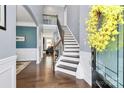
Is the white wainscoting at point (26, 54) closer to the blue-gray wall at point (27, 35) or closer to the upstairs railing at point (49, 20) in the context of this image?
the blue-gray wall at point (27, 35)

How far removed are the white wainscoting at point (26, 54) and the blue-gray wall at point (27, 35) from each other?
26 centimetres

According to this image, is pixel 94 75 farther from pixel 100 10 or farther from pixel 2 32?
pixel 2 32

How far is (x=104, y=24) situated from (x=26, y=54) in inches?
292

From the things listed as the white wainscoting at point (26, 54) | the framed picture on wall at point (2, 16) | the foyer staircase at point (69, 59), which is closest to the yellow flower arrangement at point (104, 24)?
the framed picture on wall at point (2, 16)

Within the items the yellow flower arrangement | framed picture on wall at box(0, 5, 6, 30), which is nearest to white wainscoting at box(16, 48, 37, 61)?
framed picture on wall at box(0, 5, 6, 30)

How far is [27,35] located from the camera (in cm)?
852

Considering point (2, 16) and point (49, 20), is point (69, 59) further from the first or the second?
point (49, 20)

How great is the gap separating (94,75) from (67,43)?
4.15 m

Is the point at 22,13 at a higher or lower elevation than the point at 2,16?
higher

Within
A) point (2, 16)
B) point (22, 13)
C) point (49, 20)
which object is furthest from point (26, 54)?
point (2, 16)

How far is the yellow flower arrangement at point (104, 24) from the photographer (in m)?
1.64

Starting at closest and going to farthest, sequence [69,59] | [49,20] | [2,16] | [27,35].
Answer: [2,16] → [69,59] → [27,35] → [49,20]

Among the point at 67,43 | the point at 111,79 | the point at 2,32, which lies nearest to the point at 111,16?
the point at 111,79

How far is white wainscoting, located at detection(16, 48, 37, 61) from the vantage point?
8.47m
